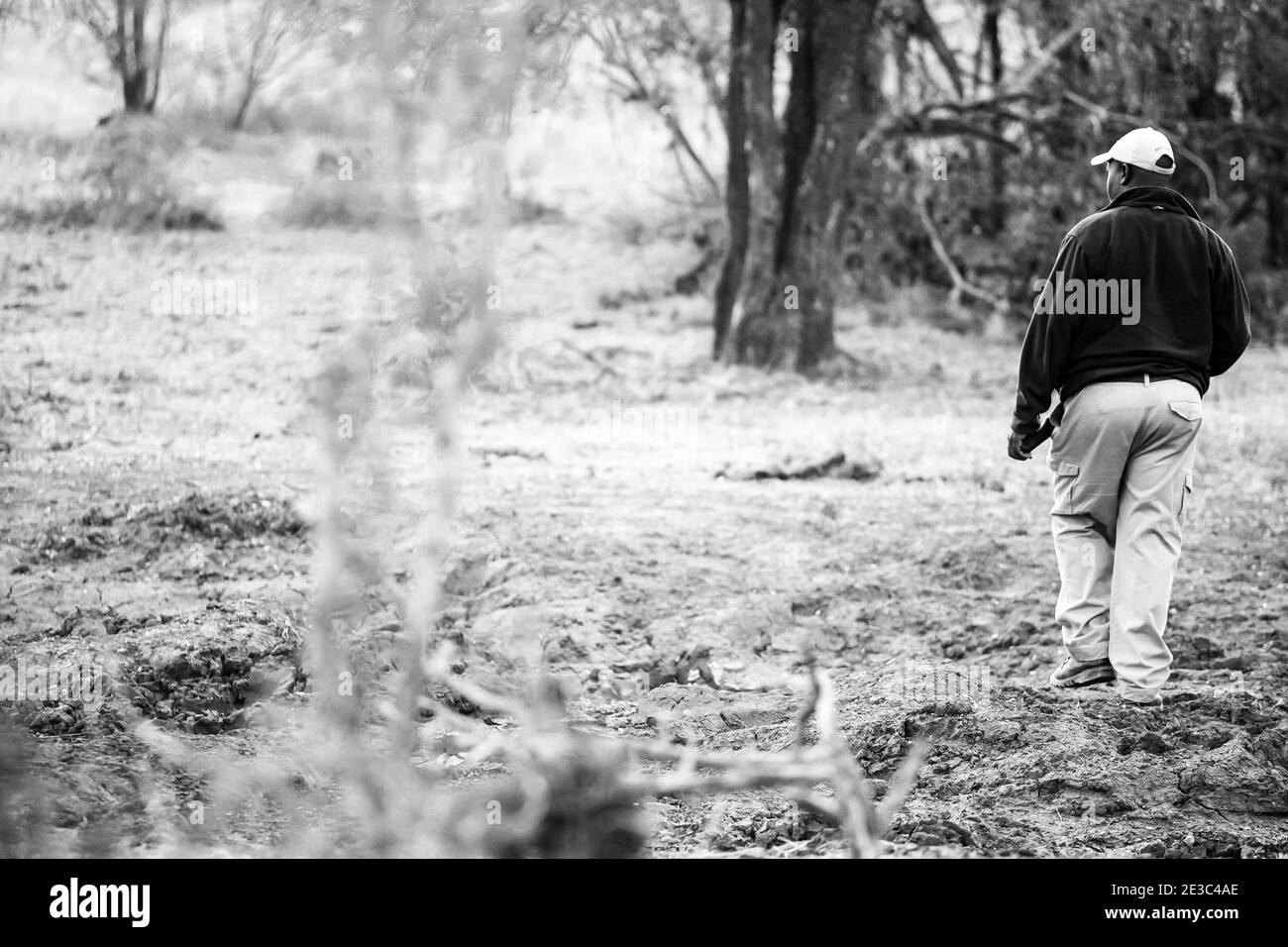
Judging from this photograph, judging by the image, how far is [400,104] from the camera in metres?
2.31

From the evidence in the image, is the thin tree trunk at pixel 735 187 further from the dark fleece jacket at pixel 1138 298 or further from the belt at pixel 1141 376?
the belt at pixel 1141 376

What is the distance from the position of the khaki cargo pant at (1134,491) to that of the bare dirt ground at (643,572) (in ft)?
0.69

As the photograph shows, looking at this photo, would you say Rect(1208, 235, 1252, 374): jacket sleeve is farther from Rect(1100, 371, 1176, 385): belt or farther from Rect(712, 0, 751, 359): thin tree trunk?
Rect(712, 0, 751, 359): thin tree trunk

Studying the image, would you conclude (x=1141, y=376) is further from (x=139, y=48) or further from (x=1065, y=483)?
(x=139, y=48)

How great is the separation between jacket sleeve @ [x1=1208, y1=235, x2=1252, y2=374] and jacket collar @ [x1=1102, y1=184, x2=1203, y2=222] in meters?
0.18

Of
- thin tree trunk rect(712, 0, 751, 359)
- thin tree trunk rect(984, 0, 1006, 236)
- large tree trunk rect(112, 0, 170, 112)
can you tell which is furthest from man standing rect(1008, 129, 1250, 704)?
thin tree trunk rect(984, 0, 1006, 236)

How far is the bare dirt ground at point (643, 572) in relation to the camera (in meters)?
4.12

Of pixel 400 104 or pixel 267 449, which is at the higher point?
pixel 400 104

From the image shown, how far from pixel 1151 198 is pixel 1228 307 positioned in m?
0.45
